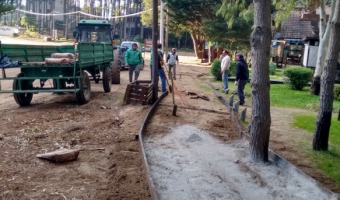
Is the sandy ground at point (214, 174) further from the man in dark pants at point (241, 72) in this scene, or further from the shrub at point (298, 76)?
the shrub at point (298, 76)

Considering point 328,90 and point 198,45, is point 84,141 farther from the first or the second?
point 198,45

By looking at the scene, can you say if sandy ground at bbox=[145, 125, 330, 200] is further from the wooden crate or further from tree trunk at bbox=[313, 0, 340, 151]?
the wooden crate

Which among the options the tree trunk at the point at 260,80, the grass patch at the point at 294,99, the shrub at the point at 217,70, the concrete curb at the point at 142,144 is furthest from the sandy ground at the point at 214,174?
the shrub at the point at 217,70

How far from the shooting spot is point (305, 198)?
516 cm

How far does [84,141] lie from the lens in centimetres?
748

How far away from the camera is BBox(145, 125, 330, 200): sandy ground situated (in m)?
5.23

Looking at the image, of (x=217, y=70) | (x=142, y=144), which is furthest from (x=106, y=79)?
(x=217, y=70)

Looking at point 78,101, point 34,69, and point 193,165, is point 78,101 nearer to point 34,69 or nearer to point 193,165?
point 34,69

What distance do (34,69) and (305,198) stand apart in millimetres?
7732

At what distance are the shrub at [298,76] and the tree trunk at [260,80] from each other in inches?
495

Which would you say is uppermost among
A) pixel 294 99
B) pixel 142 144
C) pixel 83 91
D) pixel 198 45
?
pixel 198 45

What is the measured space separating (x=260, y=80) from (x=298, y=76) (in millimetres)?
12743

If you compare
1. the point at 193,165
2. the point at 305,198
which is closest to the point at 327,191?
the point at 305,198

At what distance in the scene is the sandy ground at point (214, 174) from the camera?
206 inches
